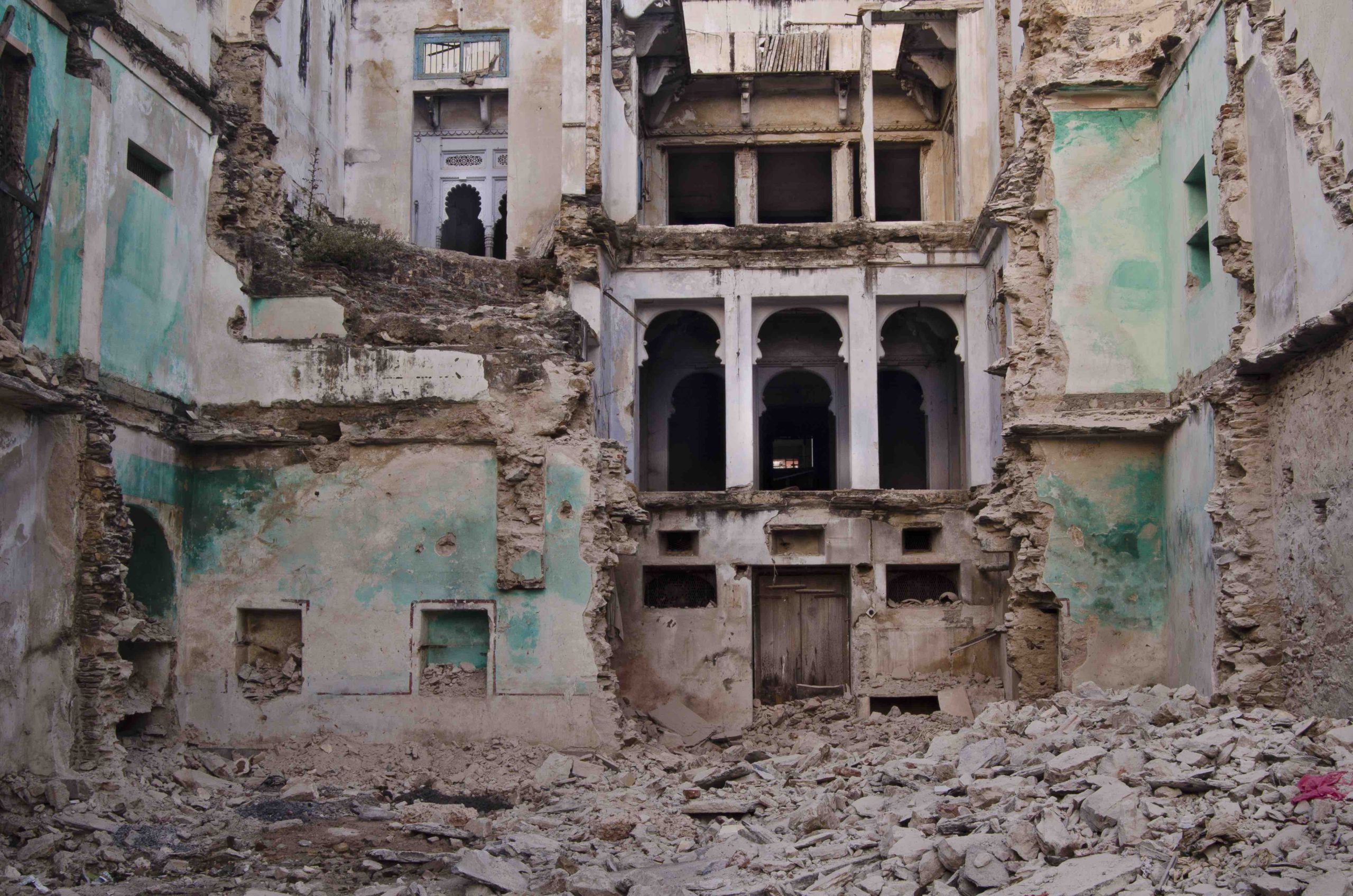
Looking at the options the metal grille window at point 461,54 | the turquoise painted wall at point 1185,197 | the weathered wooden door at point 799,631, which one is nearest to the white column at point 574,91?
the metal grille window at point 461,54

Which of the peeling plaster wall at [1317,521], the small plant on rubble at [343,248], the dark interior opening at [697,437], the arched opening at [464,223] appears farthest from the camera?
the dark interior opening at [697,437]

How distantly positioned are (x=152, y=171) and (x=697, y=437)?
12669 millimetres

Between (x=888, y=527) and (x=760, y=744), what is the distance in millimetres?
4222

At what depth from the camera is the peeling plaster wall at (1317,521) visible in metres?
8.81

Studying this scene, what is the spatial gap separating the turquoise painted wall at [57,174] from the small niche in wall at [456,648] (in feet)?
15.7

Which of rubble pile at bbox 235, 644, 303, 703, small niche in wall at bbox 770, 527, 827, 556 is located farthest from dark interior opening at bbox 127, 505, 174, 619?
small niche in wall at bbox 770, 527, 827, 556

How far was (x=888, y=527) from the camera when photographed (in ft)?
60.7

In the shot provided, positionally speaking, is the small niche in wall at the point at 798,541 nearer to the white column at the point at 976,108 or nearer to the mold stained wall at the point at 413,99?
the white column at the point at 976,108

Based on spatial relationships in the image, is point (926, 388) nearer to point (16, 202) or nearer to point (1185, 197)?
point (1185, 197)

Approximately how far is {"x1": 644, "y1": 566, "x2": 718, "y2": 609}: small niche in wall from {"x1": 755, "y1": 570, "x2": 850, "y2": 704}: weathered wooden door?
794 mm

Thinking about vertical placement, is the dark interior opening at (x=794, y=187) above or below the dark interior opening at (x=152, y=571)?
above

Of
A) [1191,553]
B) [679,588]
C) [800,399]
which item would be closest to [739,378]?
[679,588]

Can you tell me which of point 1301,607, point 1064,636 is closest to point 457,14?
point 1064,636

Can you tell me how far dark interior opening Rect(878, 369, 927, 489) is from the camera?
23.9 m
